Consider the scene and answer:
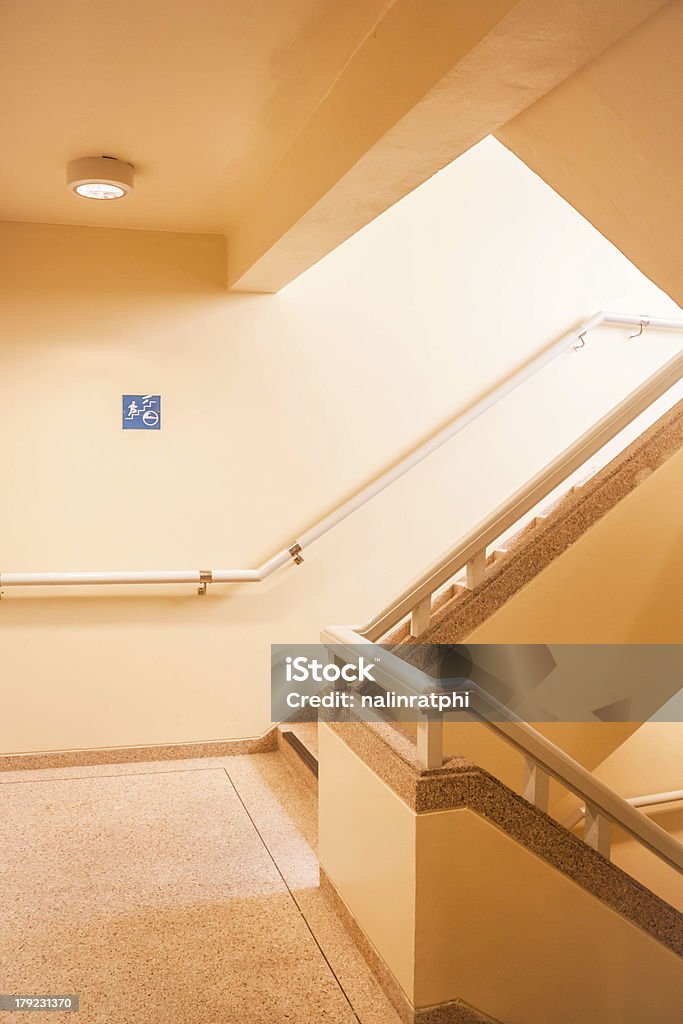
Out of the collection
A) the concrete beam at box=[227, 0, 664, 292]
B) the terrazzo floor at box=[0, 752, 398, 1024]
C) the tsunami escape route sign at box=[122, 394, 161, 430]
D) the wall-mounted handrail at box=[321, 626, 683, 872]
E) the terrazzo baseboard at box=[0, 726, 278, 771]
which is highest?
the concrete beam at box=[227, 0, 664, 292]

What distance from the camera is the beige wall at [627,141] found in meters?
1.79

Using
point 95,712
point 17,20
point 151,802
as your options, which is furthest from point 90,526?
point 17,20

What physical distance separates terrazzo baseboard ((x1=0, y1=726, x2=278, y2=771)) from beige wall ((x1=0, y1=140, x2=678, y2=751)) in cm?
5

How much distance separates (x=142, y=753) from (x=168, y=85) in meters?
2.95

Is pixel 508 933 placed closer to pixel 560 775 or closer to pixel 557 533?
pixel 560 775

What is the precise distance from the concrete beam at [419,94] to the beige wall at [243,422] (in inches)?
41.7

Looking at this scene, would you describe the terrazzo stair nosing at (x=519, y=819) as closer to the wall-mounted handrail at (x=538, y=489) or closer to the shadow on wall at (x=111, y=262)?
the wall-mounted handrail at (x=538, y=489)

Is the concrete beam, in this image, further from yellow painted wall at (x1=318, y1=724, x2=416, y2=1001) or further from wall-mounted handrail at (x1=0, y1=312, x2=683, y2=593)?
yellow painted wall at (x1=318, y1=724, x2=416, y2=1001)

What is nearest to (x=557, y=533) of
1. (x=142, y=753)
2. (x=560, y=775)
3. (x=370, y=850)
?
(x=560, y=775)

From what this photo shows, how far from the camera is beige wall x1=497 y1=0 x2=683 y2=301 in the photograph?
5.89 ft

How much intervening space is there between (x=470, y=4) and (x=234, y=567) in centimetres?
295

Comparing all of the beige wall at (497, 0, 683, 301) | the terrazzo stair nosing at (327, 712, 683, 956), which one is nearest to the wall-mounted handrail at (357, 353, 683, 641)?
the terrazzo stair nosing at (327, 712, 683, 956)

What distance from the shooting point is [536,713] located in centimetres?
324

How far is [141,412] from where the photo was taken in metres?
4.27
